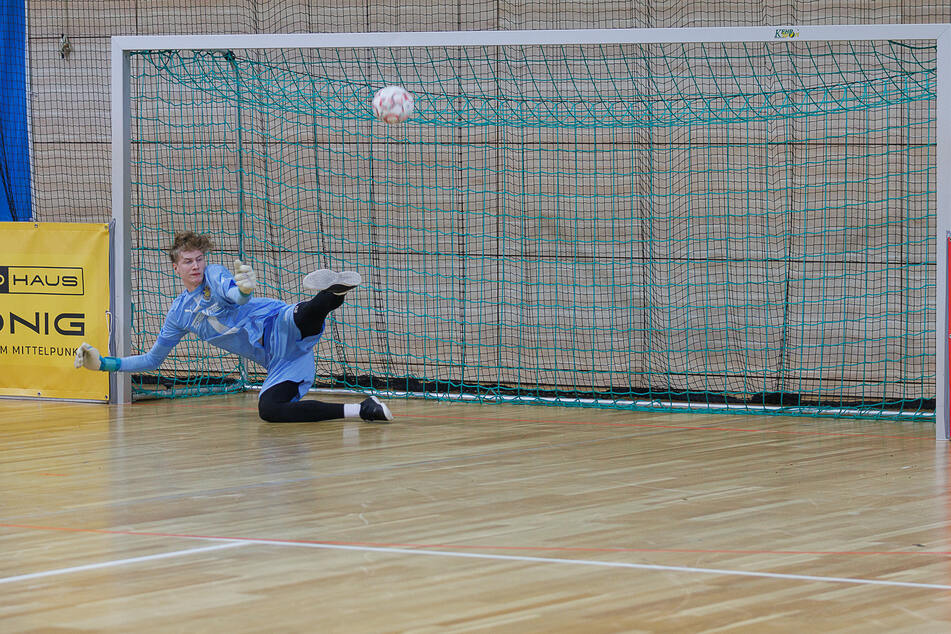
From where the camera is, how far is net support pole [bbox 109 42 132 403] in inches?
335

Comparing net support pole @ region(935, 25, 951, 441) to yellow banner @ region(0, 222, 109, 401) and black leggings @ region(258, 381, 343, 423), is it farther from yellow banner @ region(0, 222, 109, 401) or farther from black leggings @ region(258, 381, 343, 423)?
yellow banner @ region(0, 222, 109, 401)

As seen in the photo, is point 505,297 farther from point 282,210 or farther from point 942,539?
point 942,539

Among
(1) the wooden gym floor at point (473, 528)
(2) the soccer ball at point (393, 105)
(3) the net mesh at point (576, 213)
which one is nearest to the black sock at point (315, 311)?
(1) the wooden gym floor at point (473, 528)

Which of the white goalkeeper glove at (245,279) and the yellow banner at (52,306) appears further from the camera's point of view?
the yellow banner at (52,306)

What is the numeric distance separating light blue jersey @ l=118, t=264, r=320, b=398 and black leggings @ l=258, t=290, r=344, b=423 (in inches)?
2.5

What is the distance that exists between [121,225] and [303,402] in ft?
6.28

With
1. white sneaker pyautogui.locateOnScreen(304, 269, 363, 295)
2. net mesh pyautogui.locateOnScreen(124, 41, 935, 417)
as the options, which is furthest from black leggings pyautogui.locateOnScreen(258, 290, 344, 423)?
net mesh pyautogui.locateOnScreen(124, 41, 935, 417)

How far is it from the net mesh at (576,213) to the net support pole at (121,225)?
0.30m

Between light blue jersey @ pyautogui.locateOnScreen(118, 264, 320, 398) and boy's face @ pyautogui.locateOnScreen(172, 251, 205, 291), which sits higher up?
boy's face @ pyautogui.locateOnScreen(172, 251, 205, 291)

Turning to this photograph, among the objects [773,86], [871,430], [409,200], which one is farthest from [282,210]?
[871,430]

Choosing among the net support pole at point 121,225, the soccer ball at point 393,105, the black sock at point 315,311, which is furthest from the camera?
the net support pole at point 121,225

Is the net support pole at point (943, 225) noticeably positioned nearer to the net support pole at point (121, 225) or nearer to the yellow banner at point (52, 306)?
the net support pole at point (121, 225)

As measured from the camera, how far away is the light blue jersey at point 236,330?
7.86 m

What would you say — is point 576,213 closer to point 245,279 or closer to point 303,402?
point 303,402
